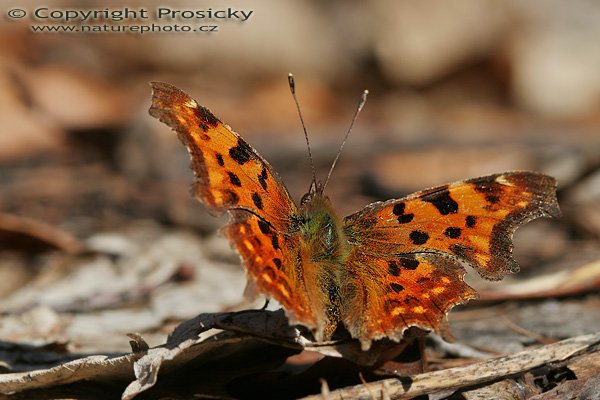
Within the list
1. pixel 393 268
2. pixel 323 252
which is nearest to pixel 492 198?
pixel 393 268

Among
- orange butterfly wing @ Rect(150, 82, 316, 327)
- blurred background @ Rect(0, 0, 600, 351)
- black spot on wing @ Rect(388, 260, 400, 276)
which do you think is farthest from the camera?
blurred background @ Rect(0, 0, 600, 351)

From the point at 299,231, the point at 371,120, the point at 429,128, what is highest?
the point at 371,120

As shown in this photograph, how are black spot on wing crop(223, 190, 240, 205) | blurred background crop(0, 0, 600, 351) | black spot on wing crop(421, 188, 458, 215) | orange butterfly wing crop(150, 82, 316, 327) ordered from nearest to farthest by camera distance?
orange butterfly wing crop(150, 82, 316, 327) → black spot on wing crop(223, 190, 240, 205) → black spot on wing crop(421, 188, 458, 215) → blurred background crop(0, 0, 600, 351)

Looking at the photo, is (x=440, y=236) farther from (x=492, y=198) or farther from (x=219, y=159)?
(x=219, y=159)

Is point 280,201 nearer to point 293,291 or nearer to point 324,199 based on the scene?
point 324,199

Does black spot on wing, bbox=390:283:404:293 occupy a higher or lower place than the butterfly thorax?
lower

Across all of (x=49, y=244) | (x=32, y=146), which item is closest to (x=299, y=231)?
(x=49, y=244)
